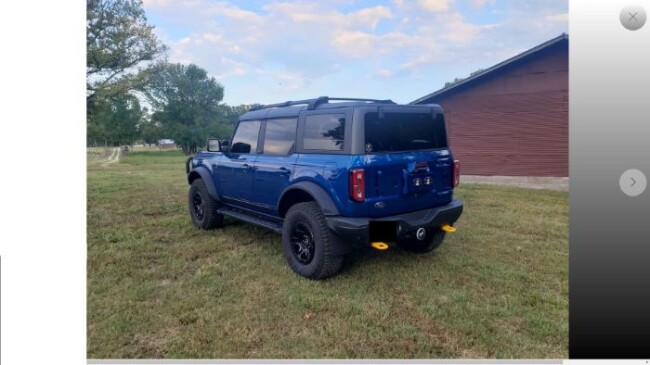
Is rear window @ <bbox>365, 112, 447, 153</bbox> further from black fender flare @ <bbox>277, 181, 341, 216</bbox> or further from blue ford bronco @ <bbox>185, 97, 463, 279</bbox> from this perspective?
black fender flare @ <bbox>277, 181, 341, 216</bbox>

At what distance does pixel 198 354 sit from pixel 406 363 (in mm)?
1232

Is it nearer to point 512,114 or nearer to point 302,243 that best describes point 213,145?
point 302,243

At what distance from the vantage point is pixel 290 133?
3.31 m

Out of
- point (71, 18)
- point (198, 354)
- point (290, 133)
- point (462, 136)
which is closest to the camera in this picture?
point (71, 18)

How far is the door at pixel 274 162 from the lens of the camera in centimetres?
321

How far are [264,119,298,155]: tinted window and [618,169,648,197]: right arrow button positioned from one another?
2.66 meters

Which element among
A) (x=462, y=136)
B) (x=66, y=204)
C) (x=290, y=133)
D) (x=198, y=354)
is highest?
(x=462, y=136)

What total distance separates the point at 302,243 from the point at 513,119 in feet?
25.9

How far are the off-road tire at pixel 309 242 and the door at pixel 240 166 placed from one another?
0.82m

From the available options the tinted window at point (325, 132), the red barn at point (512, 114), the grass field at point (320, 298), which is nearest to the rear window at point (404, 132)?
the tinted window at point (325, 132)

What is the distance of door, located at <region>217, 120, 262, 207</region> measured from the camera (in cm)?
372

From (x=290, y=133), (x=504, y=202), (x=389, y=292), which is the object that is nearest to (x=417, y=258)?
(x=389, y=292)

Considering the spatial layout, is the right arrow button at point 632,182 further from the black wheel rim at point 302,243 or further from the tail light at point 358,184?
the black wheel rim at point 302,243

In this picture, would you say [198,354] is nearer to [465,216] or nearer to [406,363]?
[406,363]
